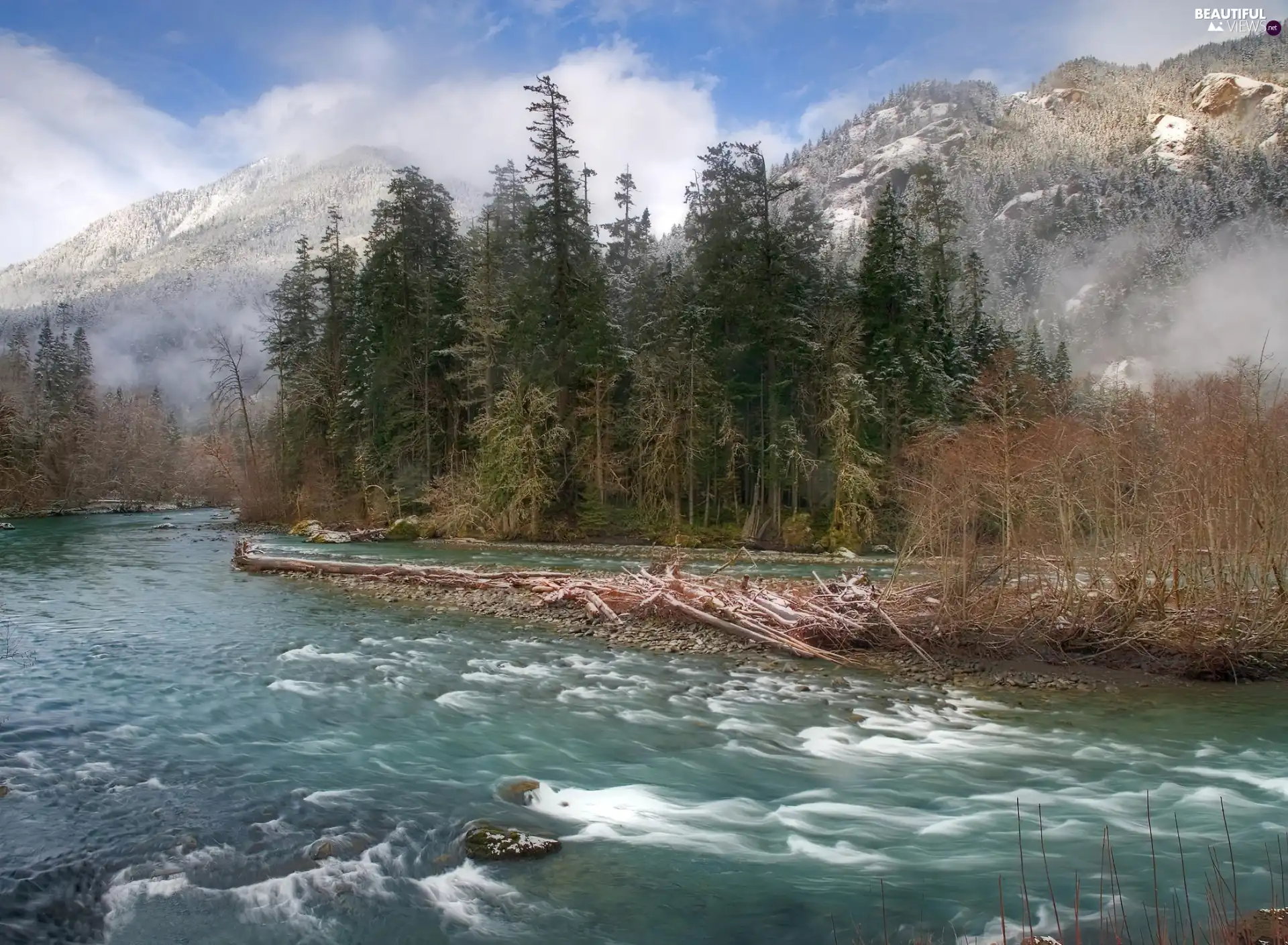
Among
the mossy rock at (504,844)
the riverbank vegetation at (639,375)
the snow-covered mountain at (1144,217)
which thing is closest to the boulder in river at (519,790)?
the mossy rock at (504,844)

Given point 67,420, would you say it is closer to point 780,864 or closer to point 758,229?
point 758,229

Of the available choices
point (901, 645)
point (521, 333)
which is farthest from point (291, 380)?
point (901, 645)

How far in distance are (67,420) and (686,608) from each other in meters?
69.2

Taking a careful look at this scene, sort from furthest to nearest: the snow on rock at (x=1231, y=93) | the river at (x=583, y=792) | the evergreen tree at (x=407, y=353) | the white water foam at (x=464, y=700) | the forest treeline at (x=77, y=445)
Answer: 1. the snow on rock at (x=1231, y=93)
2. the forest treeline at (x=77, y=445)
3. the evergreen tree at (x=407, y=353)
4. the white water foam at (x=464, y=700)
5. the river at (x=583, y=792)

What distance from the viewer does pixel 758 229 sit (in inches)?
1444

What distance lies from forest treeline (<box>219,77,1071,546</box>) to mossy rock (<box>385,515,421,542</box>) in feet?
3.04

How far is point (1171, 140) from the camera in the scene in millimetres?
175875

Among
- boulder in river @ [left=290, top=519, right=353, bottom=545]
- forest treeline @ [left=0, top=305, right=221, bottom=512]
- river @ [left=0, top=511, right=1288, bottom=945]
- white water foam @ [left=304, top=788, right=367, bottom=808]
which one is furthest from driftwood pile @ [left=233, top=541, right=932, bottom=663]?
forest treeline @ [left=0, top=305, right=221, bottom=512]

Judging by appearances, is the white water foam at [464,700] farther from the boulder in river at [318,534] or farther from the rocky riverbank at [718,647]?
the boulder in river at [318,534]

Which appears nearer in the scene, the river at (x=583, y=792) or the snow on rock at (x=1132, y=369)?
the river at (x=583, y=792)

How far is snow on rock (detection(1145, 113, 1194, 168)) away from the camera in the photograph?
163 meters

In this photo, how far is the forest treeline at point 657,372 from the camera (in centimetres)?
3497

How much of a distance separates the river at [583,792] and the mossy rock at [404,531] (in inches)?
843

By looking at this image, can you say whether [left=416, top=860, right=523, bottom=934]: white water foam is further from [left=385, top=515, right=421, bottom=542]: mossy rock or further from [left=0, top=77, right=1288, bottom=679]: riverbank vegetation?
[left=385, top=515, right=421, bottom=542]: mossy rock
